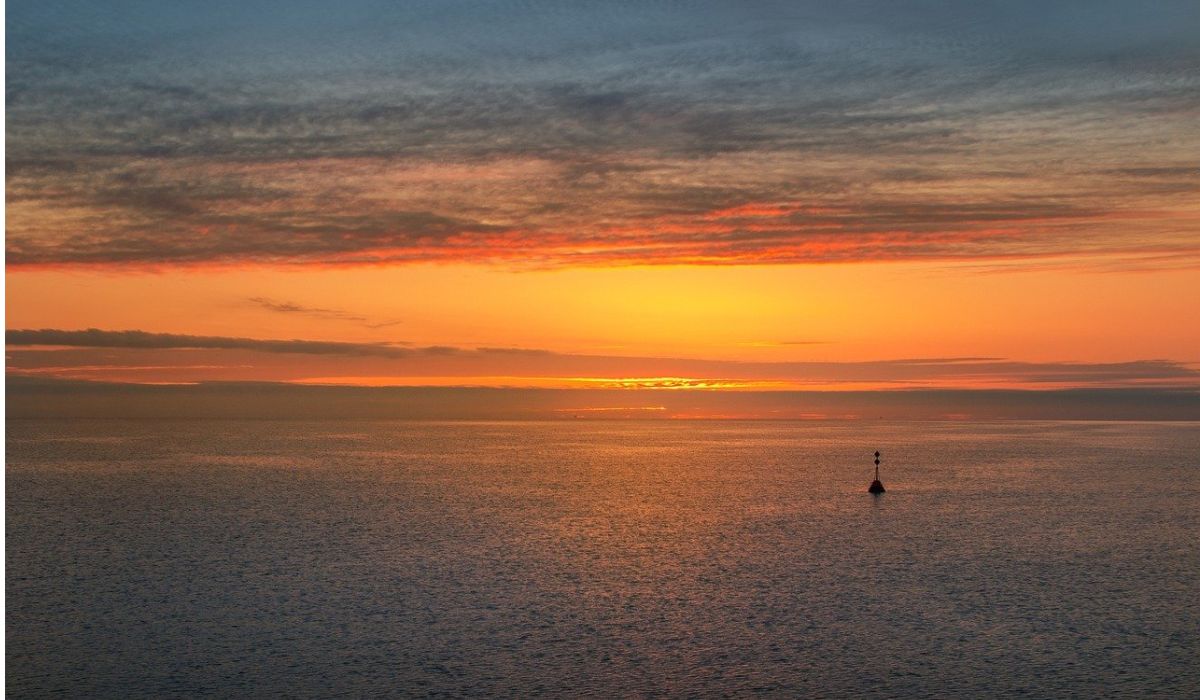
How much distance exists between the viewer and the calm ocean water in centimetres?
3322

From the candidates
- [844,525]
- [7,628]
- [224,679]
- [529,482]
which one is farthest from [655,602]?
[529,482]

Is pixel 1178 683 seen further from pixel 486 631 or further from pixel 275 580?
pixel 275 580

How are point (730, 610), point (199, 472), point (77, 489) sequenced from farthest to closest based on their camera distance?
point (199, 472)
point (77, 489)
point (730, 610)

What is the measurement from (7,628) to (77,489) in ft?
226

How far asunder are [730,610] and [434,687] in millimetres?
15055

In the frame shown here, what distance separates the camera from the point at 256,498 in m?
91.6

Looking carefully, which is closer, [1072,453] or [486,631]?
[486,631]

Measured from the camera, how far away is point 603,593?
151ft

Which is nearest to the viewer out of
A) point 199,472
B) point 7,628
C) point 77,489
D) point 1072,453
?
point 7,628

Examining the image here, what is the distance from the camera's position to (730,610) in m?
42.7

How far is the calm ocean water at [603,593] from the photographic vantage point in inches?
1308

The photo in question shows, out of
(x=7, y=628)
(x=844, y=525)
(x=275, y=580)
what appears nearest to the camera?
(x=7, y=628)

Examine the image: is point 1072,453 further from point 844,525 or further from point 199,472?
point 199,472

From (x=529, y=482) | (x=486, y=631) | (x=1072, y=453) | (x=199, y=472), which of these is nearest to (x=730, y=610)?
(x=486, y=631)
